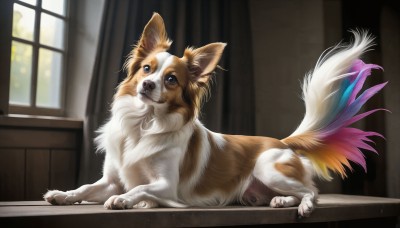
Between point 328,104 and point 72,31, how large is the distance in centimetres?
139

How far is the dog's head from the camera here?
150 cm

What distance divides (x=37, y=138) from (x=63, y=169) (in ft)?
0.68

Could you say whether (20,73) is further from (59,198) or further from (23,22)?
(59,198)

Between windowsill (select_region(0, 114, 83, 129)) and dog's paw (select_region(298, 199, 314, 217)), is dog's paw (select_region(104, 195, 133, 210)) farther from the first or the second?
windowsill (select_region(0, 114, 83, 129))

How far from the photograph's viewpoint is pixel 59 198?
1.54m

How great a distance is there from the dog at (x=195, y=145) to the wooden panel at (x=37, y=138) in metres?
0.56

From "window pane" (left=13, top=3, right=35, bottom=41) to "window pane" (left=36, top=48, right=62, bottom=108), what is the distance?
11 cm

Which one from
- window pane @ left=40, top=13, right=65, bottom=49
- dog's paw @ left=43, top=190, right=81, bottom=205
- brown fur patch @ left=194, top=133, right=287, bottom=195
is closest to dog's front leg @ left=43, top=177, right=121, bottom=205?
dog's paw @ left=43, top=190, right=81, bottom=205

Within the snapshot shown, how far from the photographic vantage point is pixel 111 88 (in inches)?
90.2

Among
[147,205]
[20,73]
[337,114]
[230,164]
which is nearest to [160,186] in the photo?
[147,205]

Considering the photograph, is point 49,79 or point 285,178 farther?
point 49,79

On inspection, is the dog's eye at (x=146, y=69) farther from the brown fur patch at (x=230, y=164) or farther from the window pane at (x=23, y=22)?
the window pane at (x=23, y=22)

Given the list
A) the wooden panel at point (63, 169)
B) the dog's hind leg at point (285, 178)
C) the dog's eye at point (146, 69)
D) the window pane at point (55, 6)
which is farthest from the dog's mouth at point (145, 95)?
the window pane at point (55, 6)

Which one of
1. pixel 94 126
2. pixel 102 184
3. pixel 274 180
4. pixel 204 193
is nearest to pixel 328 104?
pixel 274 180
